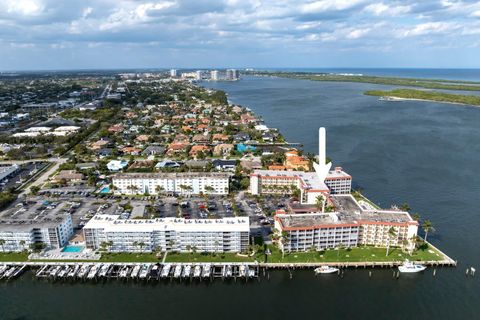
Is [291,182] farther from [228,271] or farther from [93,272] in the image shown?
[93,272]

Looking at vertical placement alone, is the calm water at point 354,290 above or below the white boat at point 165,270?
below

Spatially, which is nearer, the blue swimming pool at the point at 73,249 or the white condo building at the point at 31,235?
the white condo building at the point at 31,235

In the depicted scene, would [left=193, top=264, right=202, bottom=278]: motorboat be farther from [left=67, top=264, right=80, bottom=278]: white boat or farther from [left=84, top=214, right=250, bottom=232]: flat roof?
[left=67, top=264, right=80, bottom=278]: white boat

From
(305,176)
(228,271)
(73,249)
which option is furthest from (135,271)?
(305,176)

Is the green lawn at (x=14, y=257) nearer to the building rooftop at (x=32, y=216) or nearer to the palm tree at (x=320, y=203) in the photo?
the building rooftop at (x=32, y=216)

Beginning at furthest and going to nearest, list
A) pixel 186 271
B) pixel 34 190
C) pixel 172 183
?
1. pixel 172 183
2. pixel 34 190
3. pixel 186 271

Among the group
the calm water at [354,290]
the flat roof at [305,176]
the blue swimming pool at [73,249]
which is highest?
the flat roof at [305,176]

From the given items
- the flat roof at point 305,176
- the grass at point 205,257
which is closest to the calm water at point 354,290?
the grass at point 205,257
